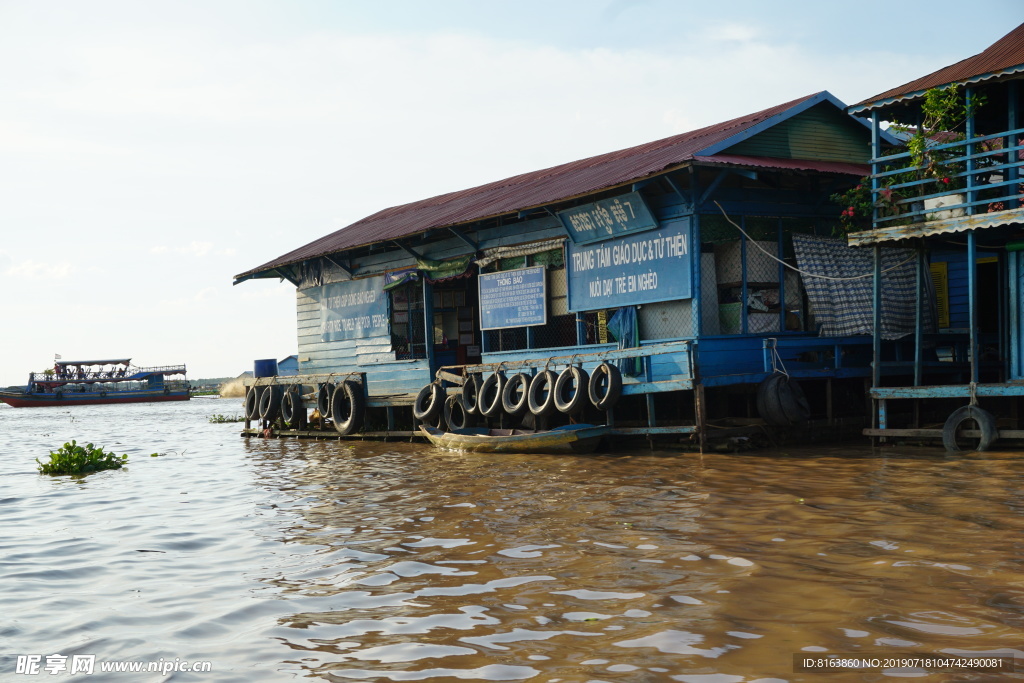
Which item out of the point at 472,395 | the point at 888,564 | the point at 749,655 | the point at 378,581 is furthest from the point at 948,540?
the point at 472,395

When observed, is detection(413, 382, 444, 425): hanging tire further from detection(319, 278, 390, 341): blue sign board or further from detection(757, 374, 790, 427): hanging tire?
detection(757, 374, 790, 427): hanging tire

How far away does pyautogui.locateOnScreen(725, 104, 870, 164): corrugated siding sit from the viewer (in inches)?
551

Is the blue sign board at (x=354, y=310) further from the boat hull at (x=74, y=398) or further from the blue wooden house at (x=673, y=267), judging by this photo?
the boat hull at (x=74, y=398)

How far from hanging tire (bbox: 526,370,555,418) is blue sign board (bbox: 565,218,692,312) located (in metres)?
1.48

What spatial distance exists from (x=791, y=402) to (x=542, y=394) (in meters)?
3.96

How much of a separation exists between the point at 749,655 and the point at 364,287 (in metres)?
16.8

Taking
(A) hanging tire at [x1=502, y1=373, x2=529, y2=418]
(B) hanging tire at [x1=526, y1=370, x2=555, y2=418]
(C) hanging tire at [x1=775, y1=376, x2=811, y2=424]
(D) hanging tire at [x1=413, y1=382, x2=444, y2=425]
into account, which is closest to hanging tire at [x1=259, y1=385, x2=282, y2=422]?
(D) hanging tire at [x1=413, y1=382, x2=444, y2=425]

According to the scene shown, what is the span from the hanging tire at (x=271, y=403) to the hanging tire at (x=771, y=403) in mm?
12443

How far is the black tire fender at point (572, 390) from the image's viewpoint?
44.0ft

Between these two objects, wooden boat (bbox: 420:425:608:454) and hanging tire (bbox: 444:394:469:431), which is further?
hanging tire (bbox: 444:394:469:431)

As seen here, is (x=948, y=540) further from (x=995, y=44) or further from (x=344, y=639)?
(x=995, y=44)

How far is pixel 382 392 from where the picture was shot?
773 inches

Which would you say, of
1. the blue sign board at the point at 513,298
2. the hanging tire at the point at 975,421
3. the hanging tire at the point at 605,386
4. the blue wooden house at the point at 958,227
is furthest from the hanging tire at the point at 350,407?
the hanging tire at the point at 975,421

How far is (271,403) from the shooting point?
21.2m
